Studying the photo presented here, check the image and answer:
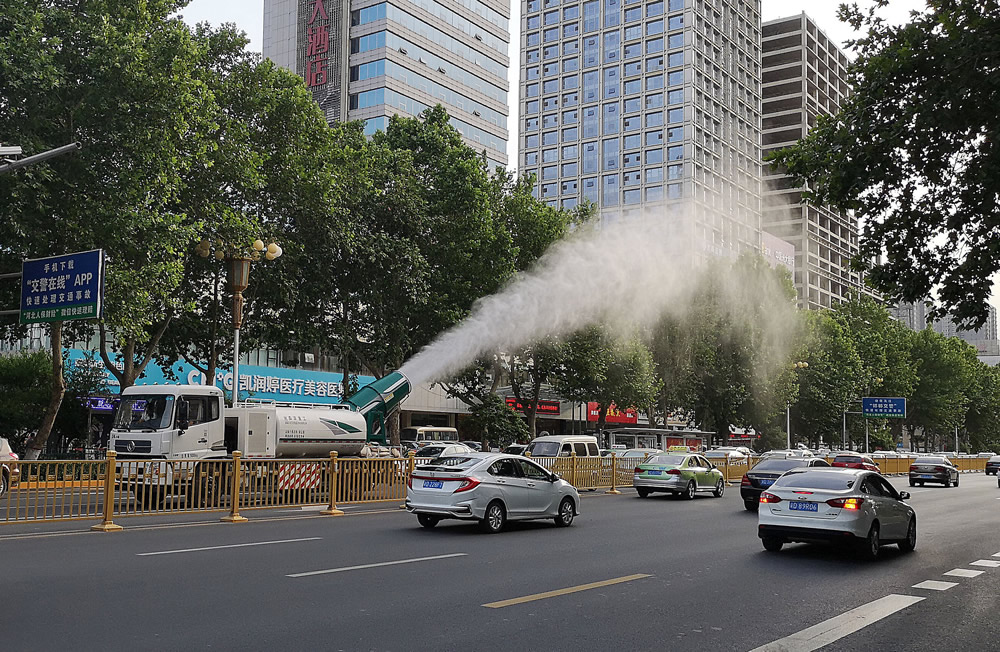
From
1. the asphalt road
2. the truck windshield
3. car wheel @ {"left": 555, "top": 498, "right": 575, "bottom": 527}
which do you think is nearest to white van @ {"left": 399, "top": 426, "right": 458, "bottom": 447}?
the truck windshield

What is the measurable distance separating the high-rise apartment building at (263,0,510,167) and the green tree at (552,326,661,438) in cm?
2517

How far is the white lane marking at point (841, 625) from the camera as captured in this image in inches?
288

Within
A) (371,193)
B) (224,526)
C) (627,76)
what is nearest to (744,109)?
(627,76)

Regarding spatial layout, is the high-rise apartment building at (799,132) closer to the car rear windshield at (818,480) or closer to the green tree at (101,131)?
the green tree at (101,131)

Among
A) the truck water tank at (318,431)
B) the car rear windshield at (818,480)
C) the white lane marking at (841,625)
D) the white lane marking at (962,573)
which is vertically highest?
the truck water tank at (318,431)

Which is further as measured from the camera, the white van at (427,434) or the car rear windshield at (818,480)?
the white van at (427,434)

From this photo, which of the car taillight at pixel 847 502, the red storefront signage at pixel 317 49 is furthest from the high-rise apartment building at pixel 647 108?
the car taillight at pixel 847 502

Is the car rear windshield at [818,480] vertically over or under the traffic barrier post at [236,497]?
over

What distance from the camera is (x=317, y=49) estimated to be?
67.0 meters

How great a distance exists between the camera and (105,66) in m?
22.5

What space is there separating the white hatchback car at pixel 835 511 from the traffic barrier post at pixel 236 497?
387 inches

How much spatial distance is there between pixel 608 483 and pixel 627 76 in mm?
84575

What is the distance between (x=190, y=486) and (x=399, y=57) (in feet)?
169

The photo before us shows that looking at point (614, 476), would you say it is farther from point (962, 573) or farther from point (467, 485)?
point (962, 573)
